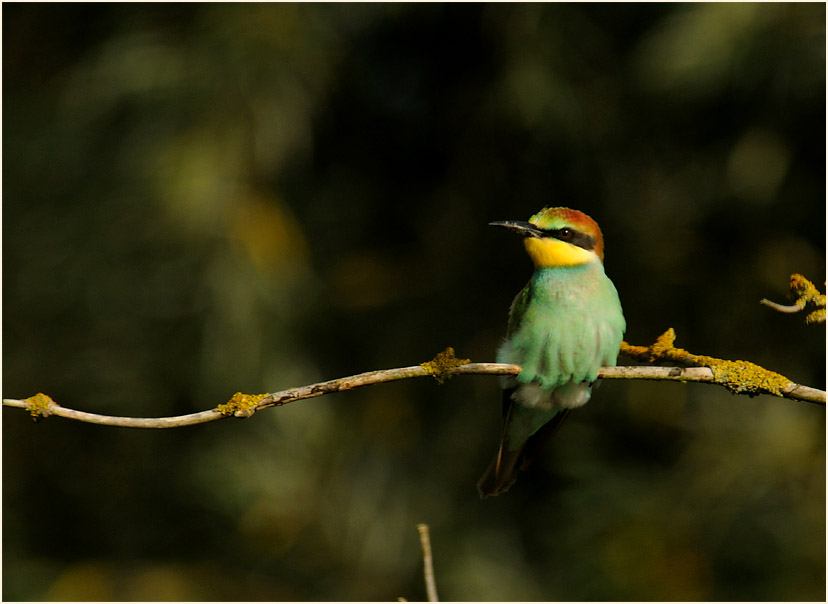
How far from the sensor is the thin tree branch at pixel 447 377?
4.30ft

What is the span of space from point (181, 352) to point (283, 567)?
1017 mm

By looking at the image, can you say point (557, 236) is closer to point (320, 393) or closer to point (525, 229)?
point (525, 229)

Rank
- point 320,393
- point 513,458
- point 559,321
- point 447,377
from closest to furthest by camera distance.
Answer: point 320,393 < point 447,377 < point 559,321 < point 513,458

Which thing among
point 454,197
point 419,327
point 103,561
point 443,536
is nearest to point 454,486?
point 443,536

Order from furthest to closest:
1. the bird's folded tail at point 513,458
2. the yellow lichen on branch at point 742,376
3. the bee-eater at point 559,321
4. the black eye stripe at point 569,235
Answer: the bird's folded tail at point 513,458, the black eye stripe at point 569,235, the bee-eater at point 559,321, the yellow lichen on branch at point 742,376

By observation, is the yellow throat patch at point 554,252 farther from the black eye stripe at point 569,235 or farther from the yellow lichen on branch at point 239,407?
the yellow lichen on branch at point 239,407

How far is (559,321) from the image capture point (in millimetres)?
1942

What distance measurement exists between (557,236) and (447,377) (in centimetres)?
67

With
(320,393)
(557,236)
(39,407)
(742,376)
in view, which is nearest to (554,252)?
(557,236)

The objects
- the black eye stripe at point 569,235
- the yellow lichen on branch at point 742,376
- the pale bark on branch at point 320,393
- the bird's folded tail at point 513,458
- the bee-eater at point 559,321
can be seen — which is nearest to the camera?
the pale bark on branch at point 320,393

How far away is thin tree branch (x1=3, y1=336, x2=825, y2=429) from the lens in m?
1.31

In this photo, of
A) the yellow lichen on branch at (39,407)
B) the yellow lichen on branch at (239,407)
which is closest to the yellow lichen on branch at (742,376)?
the yellow lichen on branch at (239,407)

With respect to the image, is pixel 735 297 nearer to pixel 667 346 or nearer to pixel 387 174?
pixel 387 174

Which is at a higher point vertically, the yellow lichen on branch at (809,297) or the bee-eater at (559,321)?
the bee-eater at (559,321)
